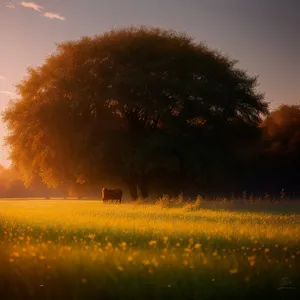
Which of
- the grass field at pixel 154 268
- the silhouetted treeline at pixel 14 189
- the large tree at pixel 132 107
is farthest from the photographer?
the silhouetted treeline at pixel 14 189

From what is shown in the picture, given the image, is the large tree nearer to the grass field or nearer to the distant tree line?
the distant tree line

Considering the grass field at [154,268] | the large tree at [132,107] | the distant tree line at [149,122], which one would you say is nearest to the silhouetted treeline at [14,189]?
the distant tree line at [149,122]

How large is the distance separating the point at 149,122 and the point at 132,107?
3.52m

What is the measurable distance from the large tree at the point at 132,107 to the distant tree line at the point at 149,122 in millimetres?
81

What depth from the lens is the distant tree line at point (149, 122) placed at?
1310 inches

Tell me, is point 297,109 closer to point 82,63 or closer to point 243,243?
point 82,63

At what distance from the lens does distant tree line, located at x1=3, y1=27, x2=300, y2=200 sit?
33.3 meters

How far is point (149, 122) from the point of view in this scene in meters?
37.2

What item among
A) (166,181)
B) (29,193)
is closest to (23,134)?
(166,181)

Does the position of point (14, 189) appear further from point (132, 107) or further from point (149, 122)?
point (132, 107)

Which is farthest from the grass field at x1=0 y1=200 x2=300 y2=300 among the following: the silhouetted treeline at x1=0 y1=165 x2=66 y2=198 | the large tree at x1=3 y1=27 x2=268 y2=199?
the silhouetted treeline at x1=0 y1=165 x2=66 y2=198

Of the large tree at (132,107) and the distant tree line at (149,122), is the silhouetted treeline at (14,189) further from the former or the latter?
the large tree at (132,107)

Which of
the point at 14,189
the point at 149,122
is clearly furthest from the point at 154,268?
the point at 14,189

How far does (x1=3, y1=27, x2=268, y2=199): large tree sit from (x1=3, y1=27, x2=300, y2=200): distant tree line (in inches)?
3.2
